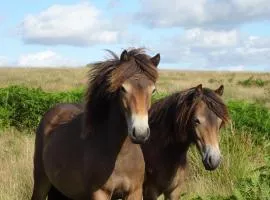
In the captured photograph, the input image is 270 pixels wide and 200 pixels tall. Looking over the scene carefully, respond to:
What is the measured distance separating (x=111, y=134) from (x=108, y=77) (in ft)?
1.79

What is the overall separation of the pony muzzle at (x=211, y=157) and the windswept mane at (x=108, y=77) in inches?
40.0

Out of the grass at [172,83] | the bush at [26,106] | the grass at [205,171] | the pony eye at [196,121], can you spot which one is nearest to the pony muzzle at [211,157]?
the pony eye at [196,121]

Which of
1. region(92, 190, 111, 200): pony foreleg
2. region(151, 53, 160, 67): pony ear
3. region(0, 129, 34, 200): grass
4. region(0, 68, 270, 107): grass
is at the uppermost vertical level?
region(151, 53, 160, 67): pony ear

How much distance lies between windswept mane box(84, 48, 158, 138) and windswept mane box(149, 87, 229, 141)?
3.21ft

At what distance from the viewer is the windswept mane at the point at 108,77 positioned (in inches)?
187

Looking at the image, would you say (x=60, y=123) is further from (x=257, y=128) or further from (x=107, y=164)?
(x=257, y=128)

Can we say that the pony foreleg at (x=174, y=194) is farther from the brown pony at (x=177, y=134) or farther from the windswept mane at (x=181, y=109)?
the windswept mane at (x=181, y=109)

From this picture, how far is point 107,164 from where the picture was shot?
4.84m

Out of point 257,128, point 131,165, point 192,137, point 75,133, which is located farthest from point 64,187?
point 257,128

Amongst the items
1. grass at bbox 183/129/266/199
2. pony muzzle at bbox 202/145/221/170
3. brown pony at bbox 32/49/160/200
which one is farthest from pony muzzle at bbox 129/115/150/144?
grass at bbox 183/129/266/199

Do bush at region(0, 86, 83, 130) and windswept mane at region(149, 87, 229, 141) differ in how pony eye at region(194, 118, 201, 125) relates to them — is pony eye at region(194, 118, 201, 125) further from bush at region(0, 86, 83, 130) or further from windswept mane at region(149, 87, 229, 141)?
bush at region(0, 86, 83, 130)

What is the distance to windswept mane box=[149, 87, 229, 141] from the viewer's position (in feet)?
18.4

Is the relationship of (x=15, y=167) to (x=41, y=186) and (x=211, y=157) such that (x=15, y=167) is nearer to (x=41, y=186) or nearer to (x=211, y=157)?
(x=41, y=186)

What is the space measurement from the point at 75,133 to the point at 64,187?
57cm
